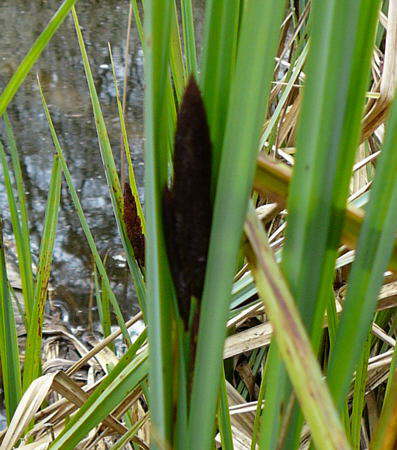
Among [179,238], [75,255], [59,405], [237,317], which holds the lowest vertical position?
[75,255]

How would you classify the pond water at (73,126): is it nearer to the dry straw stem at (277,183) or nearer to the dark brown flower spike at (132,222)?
the dark brown flower spike at (132,222)

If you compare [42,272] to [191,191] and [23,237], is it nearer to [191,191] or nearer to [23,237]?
[23,237]

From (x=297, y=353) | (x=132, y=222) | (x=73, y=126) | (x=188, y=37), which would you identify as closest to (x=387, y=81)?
(x=188, y=37)

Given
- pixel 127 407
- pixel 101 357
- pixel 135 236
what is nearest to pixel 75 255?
pixel 101 357

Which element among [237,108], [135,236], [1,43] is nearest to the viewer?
[237,108]

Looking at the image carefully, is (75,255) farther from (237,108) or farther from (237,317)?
(237,108)

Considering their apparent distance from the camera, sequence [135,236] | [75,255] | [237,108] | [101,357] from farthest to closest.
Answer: [75,255]
[101,357]
[135,236]
[237,108]
